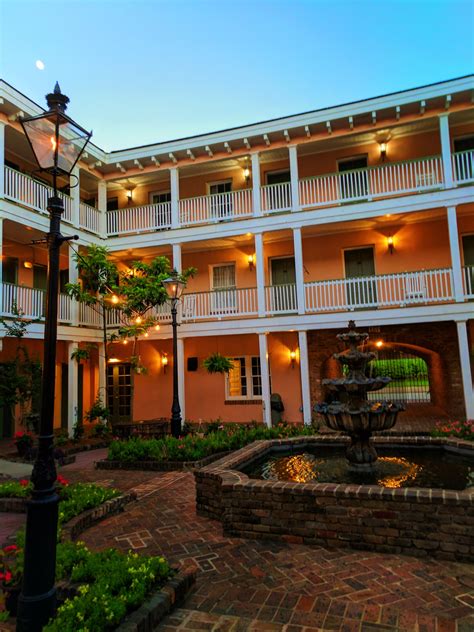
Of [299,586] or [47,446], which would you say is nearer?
[47,446]

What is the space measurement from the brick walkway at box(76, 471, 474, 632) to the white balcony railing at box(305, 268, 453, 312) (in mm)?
8395

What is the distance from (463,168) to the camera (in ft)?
37.6

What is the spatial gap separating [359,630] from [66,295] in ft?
39.2

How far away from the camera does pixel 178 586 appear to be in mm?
3367

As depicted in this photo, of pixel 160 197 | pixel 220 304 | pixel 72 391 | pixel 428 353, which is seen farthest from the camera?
pixel 160 197

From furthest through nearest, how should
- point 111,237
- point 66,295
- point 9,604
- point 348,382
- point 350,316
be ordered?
1. point 111,237
2. point 66,295
3. point 350,316
4. point 348,382
5. point 9,604

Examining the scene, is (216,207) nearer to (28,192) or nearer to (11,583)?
(28,192)

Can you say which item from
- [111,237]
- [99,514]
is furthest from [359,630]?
[111,237]

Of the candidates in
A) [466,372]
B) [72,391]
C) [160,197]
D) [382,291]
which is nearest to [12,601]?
[72,391]

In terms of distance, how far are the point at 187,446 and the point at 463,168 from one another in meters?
10.7

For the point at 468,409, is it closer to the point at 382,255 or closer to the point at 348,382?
the point at 382,255

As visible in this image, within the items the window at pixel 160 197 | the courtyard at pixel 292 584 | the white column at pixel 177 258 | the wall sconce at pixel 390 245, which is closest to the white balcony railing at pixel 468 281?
the wall sconce at pixel 390 245

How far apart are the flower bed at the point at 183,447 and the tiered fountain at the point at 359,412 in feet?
9.67

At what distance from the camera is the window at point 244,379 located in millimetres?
14547
